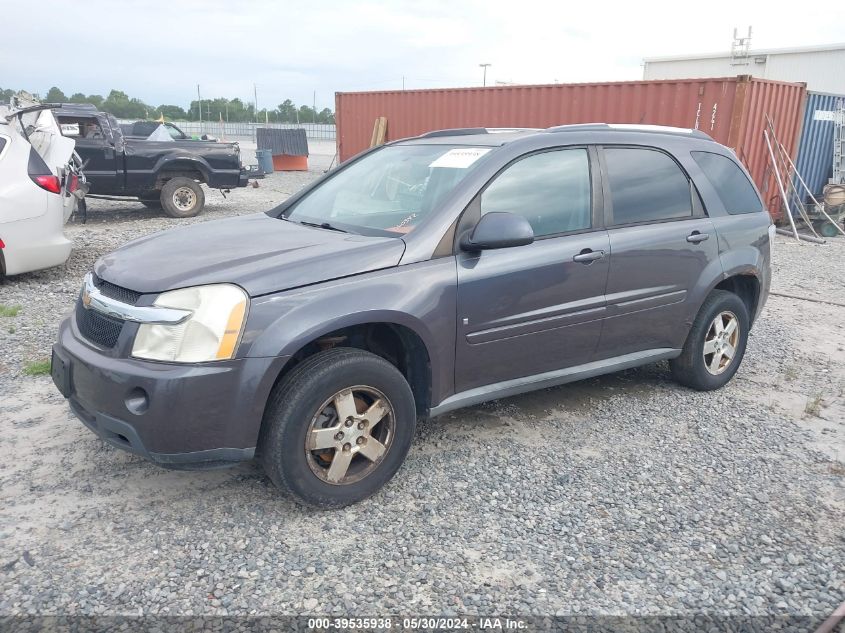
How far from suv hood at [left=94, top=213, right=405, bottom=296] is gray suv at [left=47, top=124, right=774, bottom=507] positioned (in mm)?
13

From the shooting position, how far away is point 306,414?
9.70 ft

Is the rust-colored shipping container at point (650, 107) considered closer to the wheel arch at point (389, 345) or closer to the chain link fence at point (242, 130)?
the wheel arch at point (389, 345)

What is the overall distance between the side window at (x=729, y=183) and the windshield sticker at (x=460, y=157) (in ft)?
5.46

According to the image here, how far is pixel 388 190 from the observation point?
155 inches

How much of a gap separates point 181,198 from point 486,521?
10.7 m

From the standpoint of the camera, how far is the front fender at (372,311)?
9.42 feet

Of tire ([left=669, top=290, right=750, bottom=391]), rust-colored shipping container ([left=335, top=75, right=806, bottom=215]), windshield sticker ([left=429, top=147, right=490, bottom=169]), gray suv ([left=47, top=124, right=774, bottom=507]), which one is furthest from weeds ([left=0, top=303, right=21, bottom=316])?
rust-colored shipping container ([left=335, top=75, right=806, bottom=215])

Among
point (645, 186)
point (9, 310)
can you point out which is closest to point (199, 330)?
point (645, 186)

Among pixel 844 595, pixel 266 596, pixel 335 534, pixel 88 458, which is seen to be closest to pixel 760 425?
pixel 844 595

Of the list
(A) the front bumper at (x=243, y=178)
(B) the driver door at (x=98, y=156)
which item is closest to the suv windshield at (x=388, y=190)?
(B) the driver door at (x=98, y=156)

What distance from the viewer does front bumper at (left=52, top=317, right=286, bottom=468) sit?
2.76 metres

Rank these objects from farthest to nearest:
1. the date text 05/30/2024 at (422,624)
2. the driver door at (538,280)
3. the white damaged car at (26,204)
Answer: the white damaged car at (26,204), the driver door at (538,280), the date text 05/30/2024 at (422,624)

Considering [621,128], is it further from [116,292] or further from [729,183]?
[116,292]

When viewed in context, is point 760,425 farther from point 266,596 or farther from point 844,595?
point 266,596
